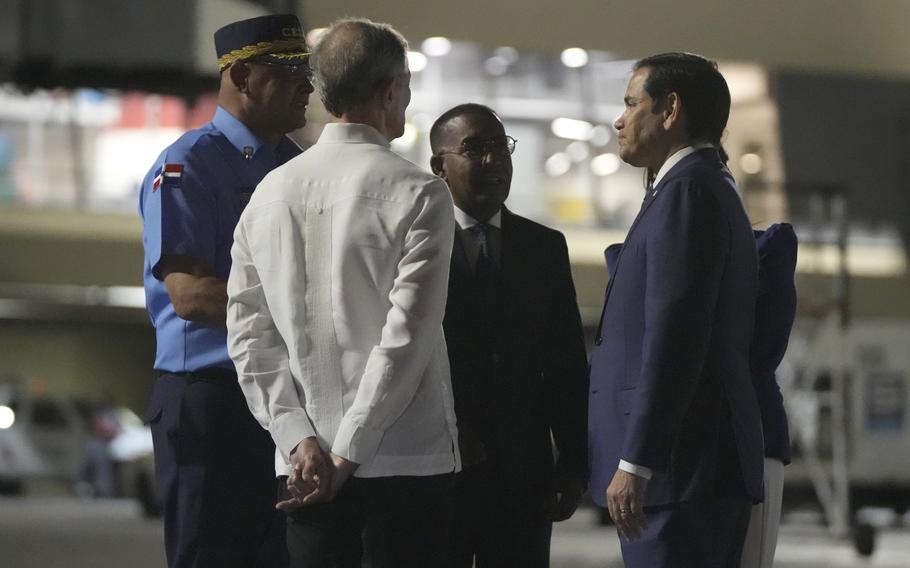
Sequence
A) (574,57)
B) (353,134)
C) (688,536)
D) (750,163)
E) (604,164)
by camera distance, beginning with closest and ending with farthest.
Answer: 1. (353,134)
2. (688,536)
3. (574,57)
4. (750,163)
5. (604,164)

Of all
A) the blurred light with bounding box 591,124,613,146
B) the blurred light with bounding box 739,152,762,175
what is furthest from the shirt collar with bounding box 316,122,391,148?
the blurred light with bounding box 591,124,613,146

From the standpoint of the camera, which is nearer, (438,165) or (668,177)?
(668,177)

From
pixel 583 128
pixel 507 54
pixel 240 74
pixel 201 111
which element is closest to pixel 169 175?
pixel 240 74

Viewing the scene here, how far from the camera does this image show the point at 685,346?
7.86 feet

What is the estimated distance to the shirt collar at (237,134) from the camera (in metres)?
→ 2.80

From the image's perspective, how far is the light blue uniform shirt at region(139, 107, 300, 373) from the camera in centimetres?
267

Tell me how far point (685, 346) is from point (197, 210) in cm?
90

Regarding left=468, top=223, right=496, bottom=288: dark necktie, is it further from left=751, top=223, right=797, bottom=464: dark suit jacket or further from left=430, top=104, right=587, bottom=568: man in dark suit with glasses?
left=751, top=223, right=797, bottom=464: dark suit jacket

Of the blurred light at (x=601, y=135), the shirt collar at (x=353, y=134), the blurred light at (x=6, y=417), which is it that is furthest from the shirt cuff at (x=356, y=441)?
the blurred light at (x=601, y=135)

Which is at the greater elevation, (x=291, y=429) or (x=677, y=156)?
(x=677, y=156)

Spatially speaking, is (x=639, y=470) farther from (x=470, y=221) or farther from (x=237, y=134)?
(x=237, y=134)

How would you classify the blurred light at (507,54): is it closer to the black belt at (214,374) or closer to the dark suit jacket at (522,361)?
the dark suit jacket at (522,361)

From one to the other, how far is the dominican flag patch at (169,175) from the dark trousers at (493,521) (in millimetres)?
779

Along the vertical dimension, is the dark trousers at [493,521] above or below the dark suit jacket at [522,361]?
below
